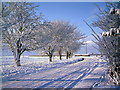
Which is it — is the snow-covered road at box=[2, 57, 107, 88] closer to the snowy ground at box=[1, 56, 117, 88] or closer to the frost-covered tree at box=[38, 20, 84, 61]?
the snowy ground at box=[1, 56, 117, 88]

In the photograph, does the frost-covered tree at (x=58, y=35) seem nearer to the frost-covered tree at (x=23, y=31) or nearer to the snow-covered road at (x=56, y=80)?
the frost-covered tree at (x=23, y=31)

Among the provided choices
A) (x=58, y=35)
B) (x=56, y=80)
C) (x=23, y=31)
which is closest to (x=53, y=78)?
(x=56, y=80)

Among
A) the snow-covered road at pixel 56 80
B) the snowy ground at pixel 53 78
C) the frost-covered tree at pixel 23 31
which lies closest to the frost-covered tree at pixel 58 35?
the frost-covered tree at pixel 23 31

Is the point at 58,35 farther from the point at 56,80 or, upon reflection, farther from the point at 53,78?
the point at 56,80

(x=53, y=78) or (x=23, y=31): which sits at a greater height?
(x=23, y=31)

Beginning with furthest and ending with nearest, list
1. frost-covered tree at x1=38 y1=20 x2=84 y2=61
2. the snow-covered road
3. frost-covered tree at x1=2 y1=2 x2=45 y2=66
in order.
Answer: frost-covered tree at x1=38 y1=20 x2=84 y2=61
frost-covered tree at x1=2 y1=2 x2=45 y2=66
the snow-covered road

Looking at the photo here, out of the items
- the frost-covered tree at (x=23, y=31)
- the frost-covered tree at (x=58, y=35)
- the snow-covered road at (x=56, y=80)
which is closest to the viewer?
the snow-covered road at (x=56, y=80)

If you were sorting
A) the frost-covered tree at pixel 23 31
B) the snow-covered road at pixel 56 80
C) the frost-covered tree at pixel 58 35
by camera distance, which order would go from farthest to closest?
the frost-covered tree at pixel 58 35, the frost-covered tree at pixel 23 31, the snow-covered road at pixel 56 80

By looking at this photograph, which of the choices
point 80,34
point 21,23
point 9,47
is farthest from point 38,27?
point 80,34

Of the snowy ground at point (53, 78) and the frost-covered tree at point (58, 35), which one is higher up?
the frost-covered tree at point (58, 35)

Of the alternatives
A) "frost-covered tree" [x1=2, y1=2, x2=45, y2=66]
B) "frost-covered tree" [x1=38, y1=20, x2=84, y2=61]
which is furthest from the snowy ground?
"frost-covered tree" [x1=38, y1=20, x2=84, y2=61]

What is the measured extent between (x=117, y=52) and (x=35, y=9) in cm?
1630

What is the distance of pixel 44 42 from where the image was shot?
952 inches

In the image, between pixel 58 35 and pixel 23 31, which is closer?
pixel 23 31
